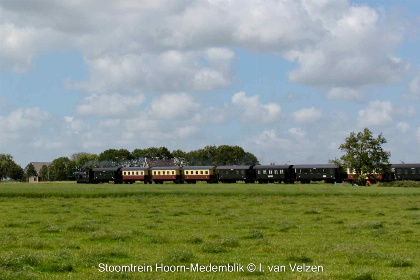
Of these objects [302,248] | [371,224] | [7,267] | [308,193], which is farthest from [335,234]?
[308,193]

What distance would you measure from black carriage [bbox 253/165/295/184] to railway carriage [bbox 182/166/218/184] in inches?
383

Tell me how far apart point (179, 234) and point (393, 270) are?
10.8 metres

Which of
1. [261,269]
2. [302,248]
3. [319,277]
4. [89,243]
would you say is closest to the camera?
[319,277]

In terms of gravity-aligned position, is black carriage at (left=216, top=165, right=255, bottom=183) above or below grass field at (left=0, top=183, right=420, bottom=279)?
above

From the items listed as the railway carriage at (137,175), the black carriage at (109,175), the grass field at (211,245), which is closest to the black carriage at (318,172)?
the railway carriage at (137,175)

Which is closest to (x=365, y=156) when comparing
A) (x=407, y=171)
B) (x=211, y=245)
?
(x=407, y=171)

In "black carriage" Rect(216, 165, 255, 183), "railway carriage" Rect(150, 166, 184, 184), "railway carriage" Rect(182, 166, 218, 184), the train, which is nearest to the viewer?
the train

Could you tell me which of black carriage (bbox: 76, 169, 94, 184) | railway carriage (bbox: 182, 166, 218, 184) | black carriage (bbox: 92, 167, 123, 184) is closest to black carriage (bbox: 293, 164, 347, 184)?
railway carriage (bbox: 182, 166, 218, 184)

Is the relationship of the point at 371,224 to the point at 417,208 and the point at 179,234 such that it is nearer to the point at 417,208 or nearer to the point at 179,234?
the point at 179,234

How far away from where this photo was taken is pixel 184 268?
50.0 ft

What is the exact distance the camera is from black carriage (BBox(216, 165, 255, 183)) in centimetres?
11269

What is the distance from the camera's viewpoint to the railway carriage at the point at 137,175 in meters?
121

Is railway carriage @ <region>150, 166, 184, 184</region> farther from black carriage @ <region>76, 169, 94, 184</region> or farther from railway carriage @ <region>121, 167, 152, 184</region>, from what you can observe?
black carriage @ <region>76, 169, 94, 184</region>

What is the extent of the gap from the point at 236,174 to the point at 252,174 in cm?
348
